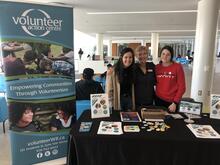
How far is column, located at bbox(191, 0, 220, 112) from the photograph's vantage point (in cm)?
413

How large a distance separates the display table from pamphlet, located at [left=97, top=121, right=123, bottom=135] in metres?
0.05

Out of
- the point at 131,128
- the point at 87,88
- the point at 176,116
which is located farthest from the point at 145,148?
the point at 87,88

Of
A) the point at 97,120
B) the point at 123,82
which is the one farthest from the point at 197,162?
the point at 123,82

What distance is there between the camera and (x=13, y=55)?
77.5 inches

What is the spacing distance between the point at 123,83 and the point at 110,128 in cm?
65

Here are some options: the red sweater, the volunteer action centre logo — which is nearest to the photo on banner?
the volunteer action centre logo

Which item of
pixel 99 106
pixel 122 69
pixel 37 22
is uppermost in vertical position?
pixel 37 22

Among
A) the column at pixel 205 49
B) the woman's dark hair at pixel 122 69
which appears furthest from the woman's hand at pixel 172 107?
the column at pixel 205 49

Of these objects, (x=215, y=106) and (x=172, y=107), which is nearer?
(x=215, y=106)

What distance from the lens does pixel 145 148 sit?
1.52 metres

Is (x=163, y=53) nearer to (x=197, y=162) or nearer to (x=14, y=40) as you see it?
(x=197, y=162)

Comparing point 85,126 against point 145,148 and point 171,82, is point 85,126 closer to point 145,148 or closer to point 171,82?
point 145,148

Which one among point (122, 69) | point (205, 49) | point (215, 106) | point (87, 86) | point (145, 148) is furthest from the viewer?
point (205, 49)

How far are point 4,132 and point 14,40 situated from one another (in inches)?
84.0
